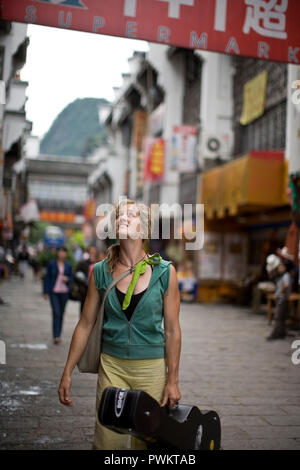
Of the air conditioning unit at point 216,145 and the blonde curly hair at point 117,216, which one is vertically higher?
the air conditioning unit at point 216,145

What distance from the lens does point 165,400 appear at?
11.0 ft

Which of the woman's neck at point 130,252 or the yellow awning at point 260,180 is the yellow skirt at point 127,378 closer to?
the woman's neck at point 130,252

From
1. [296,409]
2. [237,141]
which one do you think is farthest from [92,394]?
[237,141]

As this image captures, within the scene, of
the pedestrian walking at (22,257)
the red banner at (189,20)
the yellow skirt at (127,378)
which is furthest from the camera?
the pedestrian walking at (22,257)

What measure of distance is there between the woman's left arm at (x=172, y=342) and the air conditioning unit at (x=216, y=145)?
18.1 meters

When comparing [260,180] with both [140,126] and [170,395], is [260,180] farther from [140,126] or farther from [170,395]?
[140,126]

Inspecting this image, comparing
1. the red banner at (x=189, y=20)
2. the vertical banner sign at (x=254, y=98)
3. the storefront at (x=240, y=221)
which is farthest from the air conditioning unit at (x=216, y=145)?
the red banner at (x=189, y=20)

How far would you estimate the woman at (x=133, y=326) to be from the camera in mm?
3307

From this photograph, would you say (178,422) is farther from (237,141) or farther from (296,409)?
(237,141)

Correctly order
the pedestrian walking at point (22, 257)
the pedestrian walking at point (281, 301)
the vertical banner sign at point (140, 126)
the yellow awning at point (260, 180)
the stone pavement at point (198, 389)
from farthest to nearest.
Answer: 1. the vertical banner sign at point (140, 126)
2. the pedestrian walking at point (22, 257)
3. the yellow awning at point (260, 180)
4. the pedestrian walking at point (281, 301)
5. the stone pavement at point (198, 389)

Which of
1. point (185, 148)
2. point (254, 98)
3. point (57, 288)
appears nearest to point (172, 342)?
point (57, 288)

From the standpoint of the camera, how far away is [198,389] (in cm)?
687

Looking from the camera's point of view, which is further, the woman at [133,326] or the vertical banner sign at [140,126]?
the vertical banner sign at [140,126]
